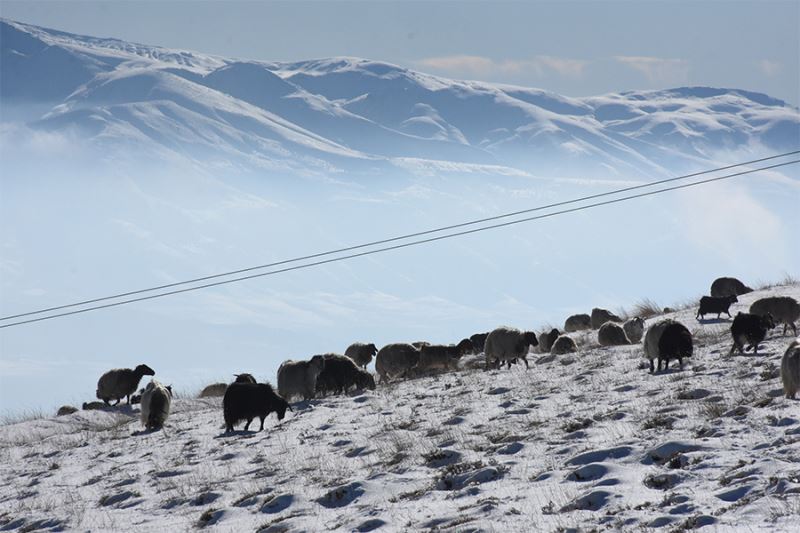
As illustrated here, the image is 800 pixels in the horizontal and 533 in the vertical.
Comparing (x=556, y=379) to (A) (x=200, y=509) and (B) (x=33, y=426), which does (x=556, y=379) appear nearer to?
(A) (x=200, y=509)

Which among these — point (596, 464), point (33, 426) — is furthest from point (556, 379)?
point (33, 426)

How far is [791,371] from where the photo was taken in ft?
53.7

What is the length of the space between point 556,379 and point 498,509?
34.4 feet

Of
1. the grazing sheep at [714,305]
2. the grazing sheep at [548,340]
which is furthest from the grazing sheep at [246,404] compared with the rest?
the grazing sheep at [714,305]

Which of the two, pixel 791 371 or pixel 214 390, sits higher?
pixel 214 390

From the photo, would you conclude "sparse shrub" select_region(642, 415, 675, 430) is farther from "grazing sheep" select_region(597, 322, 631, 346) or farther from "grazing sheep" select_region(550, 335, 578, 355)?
"grazing sheep" select_region(550, 335, 578, 355)

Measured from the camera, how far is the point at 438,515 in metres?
13.2

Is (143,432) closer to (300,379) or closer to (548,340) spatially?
(300,379)

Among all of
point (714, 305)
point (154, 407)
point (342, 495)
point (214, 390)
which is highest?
point (714, 305)

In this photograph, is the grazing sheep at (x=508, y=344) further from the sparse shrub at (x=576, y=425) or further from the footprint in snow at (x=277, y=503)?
the footprint in snow at (x=277, y=503)

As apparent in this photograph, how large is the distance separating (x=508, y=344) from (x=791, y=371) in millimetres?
12609

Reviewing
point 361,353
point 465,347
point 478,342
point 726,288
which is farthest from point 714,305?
point 361,353

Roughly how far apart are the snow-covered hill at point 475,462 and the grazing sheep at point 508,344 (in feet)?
8.98

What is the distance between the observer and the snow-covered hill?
12.6 metres
